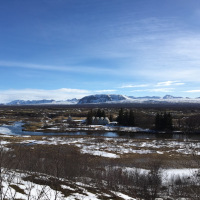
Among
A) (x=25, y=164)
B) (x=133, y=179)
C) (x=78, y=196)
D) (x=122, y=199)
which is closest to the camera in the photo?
(x=78, y=196)

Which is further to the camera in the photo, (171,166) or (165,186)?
(171,166)

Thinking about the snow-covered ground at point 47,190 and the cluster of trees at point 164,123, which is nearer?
the snow-covered ground at point 47,190

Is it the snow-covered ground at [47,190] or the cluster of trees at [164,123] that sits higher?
the snow-covered ground at [47,190]

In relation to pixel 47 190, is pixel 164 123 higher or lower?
lower

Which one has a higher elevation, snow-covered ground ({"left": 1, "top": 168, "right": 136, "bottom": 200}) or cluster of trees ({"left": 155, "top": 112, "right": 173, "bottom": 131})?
snow-covered ground ({"left": 1, "top": 168, "right": 136, "bottom": 200})

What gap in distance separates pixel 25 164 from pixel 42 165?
61.5 inches

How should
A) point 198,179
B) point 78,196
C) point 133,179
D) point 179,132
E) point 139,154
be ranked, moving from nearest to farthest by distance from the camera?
point 78,196
point 133,179
point 198,179
point 139,154
point 179,132

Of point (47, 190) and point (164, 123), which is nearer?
point (47, 190)

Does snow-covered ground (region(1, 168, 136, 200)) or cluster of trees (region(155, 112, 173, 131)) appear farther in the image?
cluster of trees (region(155, 112, 173, 131))

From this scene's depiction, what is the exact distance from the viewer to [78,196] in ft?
39.2

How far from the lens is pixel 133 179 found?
20.0 m

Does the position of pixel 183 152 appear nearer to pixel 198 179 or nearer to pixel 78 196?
pixel 198 179

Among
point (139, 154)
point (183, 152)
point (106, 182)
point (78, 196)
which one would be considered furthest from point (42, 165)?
point (183, 152)

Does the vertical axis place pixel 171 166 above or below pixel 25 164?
below
